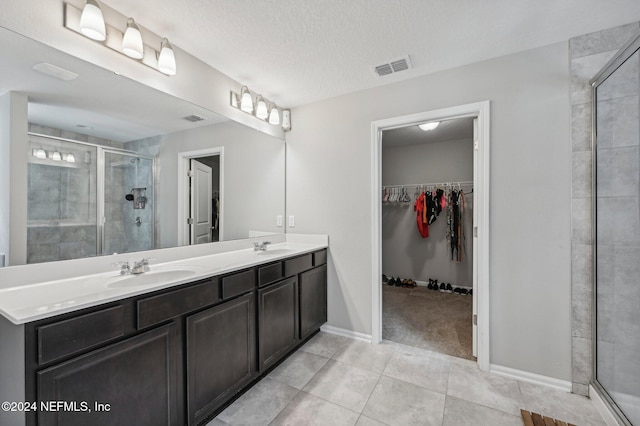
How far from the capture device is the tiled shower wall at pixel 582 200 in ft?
6.08

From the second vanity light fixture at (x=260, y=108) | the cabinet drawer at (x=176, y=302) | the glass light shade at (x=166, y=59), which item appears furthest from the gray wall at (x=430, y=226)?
the glass light shade at (x=166, y=59)

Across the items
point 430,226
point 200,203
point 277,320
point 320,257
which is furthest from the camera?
point 430,226

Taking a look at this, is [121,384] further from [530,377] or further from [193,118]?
[530,377]

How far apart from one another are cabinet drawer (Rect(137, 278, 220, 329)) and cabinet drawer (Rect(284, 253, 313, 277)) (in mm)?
705

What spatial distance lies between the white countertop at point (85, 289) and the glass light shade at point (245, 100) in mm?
1397

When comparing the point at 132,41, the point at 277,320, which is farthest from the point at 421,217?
the point at 132,41

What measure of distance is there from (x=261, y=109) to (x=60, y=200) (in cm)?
173

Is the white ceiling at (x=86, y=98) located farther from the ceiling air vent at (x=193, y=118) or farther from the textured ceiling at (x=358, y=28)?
the textured ceiling at (x=358, y=28)

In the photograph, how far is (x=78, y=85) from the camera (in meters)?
1.50

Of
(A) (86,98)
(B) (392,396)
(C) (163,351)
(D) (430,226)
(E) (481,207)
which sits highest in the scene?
(A) (86,98)

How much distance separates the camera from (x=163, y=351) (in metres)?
1.36

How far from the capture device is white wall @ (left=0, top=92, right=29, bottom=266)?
4.25 ft

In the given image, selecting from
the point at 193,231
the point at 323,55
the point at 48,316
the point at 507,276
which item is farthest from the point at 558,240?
the point at 48,316

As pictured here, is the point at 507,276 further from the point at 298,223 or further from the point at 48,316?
the point at 48,316
